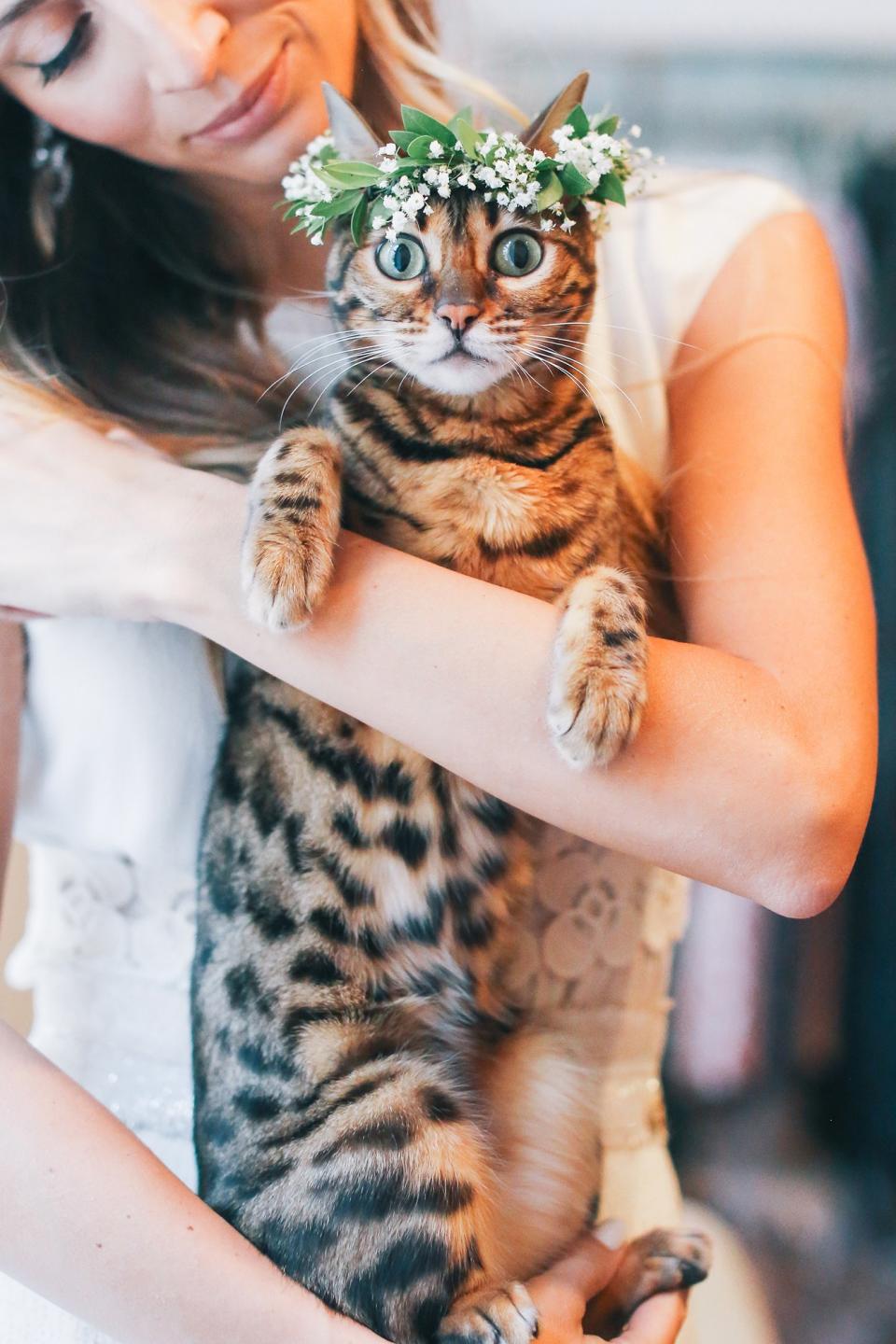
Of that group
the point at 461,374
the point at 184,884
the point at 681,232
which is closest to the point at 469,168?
the point at 461,374

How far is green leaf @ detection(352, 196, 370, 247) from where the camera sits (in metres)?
0.59

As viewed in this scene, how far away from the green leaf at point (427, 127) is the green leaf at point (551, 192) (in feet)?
0.18

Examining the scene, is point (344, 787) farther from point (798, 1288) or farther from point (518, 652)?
point (798, 1288)

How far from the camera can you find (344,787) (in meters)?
0.71

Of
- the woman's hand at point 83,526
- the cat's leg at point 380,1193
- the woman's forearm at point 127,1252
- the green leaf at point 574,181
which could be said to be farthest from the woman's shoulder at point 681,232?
the woman's forearm at point 127,1252

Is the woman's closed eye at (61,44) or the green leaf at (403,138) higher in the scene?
the woman's closed eye at (61,44)

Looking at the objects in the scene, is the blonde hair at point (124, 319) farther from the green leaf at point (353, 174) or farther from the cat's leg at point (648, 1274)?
the cat's leg at point (648, 1274)

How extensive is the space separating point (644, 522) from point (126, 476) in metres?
0.33

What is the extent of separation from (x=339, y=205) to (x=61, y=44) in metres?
0.23

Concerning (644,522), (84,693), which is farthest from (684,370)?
(84,693)

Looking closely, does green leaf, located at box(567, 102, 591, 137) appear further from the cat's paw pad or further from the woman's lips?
the cat's paw pad

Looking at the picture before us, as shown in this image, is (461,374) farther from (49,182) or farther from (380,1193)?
(380,1193)

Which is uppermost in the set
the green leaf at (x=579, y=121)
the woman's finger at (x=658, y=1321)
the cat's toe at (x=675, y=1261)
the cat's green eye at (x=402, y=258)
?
the green leaf at (x=579, y=121)

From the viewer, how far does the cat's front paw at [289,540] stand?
0.60m
